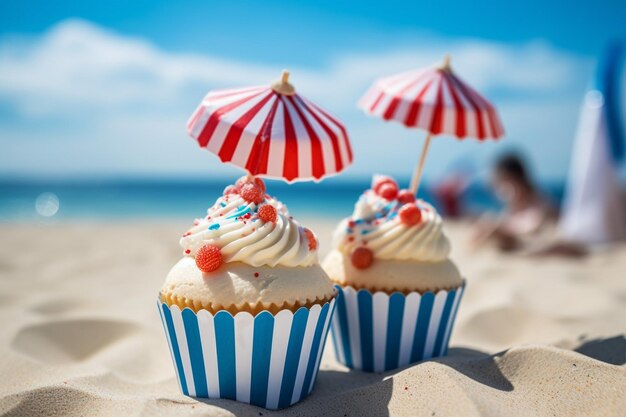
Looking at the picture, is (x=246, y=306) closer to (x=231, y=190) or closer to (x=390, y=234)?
(x=231, y=190)

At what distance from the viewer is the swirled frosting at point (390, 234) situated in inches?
138

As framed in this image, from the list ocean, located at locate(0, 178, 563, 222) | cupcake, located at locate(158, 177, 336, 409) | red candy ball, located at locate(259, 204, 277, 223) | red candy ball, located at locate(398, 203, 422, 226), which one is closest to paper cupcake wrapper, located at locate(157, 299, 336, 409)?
cupcake, located at locate(158, 177, 336, 409)

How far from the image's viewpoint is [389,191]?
3760 millimetres

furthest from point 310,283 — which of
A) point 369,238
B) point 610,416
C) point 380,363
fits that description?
point 610,416

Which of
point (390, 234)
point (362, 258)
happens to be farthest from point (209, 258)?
point (390, 234)

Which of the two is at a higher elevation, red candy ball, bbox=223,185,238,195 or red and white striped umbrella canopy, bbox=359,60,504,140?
red and white striped umbrella canopy, bbox=359,60,504,140

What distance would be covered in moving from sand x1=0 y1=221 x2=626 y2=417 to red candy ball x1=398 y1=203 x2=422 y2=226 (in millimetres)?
857

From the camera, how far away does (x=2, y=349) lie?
3713 mm

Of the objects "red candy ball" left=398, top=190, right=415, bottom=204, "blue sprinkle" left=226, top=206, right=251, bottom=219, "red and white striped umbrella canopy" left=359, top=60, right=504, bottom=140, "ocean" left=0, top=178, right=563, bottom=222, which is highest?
"red and white striped umbrella canopy" left=359, top=60, right=504, bottom=140

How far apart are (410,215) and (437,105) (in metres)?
0.75

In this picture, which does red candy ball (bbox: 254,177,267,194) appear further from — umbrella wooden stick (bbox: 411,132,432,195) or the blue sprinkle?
umbrella wooden stick (bbox: 411,132,432,195)

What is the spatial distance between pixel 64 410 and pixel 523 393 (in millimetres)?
2301

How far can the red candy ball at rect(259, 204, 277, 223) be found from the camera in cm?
294

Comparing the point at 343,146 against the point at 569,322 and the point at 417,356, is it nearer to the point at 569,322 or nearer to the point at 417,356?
the point at 417,356
